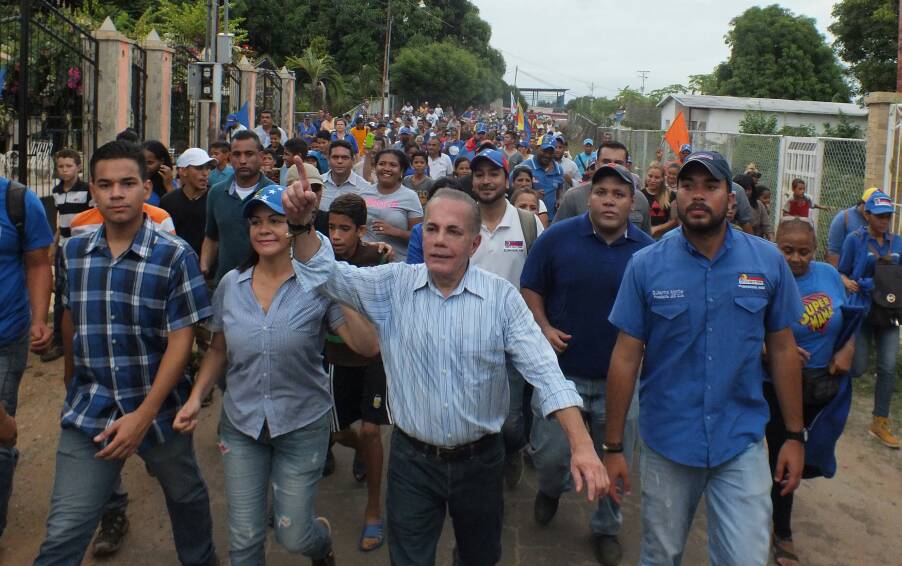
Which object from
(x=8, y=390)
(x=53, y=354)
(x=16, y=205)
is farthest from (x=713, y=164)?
(x=53, y=354)

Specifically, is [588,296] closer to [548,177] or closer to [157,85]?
[548,177]

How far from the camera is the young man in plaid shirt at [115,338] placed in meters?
3.27

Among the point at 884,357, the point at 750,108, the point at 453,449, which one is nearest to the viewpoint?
the point at 453,449

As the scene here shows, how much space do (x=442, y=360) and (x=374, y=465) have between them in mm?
1742

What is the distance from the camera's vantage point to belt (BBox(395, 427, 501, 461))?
313 centimetres

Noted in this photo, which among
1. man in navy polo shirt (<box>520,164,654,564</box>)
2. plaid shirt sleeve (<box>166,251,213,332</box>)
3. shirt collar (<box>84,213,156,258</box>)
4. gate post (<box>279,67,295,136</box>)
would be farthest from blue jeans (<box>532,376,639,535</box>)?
gate post (<box>279,67,295,136</box>)

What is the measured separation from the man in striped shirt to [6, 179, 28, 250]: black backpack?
1895 millimetres

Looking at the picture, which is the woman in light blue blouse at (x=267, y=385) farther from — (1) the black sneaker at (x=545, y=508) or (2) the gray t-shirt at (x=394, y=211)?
(2) the gray t-shirt at (x=394, y=211)

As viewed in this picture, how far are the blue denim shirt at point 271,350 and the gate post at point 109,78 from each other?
35.3ft

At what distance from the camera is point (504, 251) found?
16.5 feet

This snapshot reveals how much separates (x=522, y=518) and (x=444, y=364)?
2.23m

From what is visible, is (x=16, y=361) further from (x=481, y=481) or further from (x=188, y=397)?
(x=481, y=481)

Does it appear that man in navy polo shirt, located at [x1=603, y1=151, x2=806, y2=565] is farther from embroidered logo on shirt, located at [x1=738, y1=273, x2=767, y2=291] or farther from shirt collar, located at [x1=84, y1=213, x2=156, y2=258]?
shirt collar, located at [x1=84, y1=213, x2=156, y2=258]

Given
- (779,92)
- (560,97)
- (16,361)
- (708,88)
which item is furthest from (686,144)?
(560,97)
